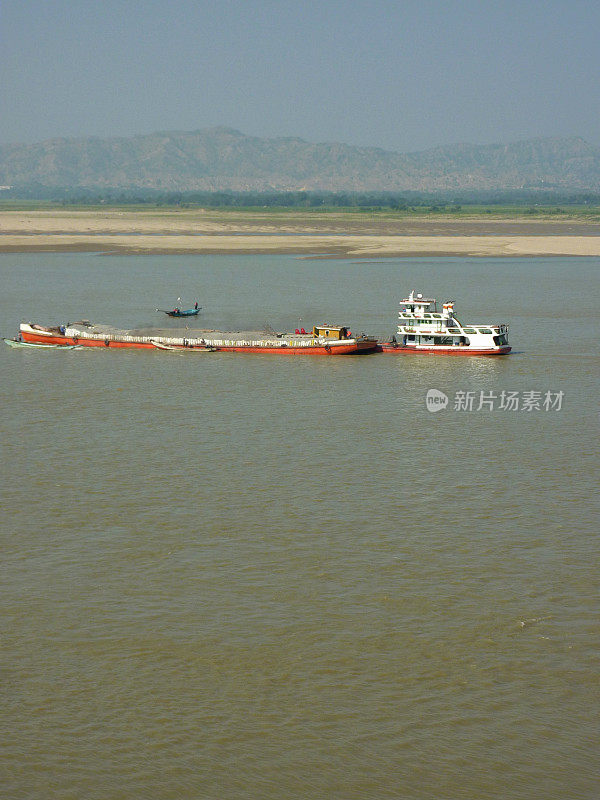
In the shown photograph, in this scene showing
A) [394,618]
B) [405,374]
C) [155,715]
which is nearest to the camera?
[155,715]

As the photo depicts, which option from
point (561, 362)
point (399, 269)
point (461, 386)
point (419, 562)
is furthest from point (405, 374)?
point (399, 269)

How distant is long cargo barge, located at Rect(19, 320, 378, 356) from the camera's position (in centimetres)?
6762

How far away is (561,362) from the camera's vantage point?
2501 inches

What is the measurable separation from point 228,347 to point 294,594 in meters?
43.1

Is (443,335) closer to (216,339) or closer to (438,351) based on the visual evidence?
(438,351)

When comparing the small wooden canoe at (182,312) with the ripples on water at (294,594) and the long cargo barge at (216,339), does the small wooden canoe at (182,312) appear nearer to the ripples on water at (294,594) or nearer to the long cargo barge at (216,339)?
the long cargo barge at (216,339)

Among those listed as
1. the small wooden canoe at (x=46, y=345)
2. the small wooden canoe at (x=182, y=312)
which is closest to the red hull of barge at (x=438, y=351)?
the small wooden canoe at (x=46, y=345)

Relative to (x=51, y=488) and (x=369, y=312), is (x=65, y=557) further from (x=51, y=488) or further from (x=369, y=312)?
(x=369, y=312)

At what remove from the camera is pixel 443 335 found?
6888 centimetres

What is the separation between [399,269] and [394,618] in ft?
351

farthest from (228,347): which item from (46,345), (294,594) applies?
(294,594)

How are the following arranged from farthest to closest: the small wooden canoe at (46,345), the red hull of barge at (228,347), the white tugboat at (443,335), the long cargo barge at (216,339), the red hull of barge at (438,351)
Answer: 1. the small wooden canoe at (46,345)
2. the long cargo barge at (216,339)
3. the red hull of barge at (228,347)
4. the white tugboat at (443,335)
5. the red hull of barge at (438,351)

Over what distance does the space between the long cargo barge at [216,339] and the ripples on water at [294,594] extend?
11.9 meters

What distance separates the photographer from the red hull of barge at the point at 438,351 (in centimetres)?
6662
